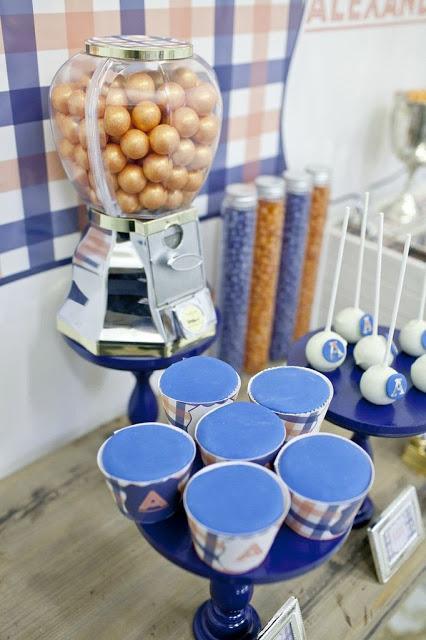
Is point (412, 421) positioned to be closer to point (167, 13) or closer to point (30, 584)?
point (30, 584)

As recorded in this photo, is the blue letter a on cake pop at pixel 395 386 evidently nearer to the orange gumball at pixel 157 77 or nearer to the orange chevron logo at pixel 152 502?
the orange chevron logo at pixel 152 502

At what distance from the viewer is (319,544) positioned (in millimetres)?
711

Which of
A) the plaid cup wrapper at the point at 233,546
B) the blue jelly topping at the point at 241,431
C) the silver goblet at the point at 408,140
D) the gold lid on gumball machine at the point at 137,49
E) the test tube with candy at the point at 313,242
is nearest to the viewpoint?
the plaid cup wrapper at the point at 233,546

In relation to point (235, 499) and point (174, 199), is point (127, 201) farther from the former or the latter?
point (235, 499)

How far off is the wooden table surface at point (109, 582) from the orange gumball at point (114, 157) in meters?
0.60

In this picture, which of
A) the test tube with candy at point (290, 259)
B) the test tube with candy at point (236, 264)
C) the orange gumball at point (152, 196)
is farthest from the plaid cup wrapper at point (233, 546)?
the test tube with candy at point (290, 259)

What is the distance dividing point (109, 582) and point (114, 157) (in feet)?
2.12

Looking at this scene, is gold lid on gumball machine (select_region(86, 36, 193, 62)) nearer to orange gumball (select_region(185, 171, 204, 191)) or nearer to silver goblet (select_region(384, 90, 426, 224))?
orange gumball (select_region(185, 171, 204, 191))

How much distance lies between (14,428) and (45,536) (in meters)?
0.21

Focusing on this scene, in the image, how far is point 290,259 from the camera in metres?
1.42

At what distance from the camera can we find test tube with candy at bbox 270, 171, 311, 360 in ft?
4.43

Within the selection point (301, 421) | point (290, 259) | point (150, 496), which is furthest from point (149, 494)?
point (290, 259)

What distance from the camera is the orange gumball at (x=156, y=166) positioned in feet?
2.98

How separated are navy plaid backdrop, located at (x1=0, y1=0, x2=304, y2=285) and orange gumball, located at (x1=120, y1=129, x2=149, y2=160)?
0.18 m
